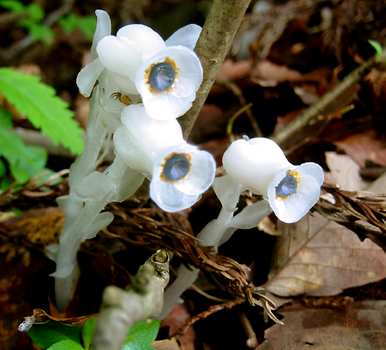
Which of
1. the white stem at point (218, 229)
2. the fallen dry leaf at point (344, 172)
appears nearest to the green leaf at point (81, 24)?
the fallen dry leaf at point (344, 172)

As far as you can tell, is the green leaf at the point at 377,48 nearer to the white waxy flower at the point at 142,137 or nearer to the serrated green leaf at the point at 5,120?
the white waxy flower at the point at 142,137

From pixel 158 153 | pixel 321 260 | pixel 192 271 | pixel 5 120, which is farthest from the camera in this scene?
→ pixel 5 120

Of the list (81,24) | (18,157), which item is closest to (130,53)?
(18,157)

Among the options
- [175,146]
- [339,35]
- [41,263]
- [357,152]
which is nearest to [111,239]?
[41,263]

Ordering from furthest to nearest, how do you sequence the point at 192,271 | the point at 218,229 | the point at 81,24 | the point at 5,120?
the point at 81,24, the point at 5,120, the point at 192,271, the point at 218,229

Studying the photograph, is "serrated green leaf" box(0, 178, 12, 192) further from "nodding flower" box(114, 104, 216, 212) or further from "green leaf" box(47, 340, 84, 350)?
"nodding flower" box(114, 104, 216, 212)

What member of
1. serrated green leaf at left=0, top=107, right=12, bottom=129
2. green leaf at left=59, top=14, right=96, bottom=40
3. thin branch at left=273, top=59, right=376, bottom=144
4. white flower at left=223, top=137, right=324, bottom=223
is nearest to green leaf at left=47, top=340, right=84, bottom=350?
white flower at left=223, top=137, right=324, bottom=223

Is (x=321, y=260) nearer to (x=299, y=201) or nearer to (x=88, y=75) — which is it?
(x=299, y=201)
